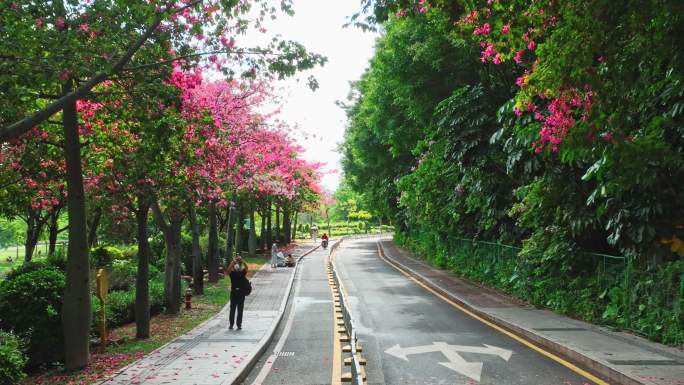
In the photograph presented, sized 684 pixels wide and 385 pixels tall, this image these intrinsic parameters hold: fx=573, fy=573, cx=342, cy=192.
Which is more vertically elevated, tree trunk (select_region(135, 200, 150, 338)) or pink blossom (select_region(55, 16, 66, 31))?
pink blossom (select_region(55, 16, 66, 31))

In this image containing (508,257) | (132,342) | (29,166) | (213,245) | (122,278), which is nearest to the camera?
(29,166)

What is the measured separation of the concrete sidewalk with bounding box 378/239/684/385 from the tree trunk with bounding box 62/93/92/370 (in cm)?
877

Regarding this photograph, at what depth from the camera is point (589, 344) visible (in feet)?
35.3

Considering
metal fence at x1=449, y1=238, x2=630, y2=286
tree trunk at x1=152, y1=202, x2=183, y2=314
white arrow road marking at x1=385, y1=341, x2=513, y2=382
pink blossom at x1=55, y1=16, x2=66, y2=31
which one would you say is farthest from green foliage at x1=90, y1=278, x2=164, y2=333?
metal fence at x1=449, y1=238, x2=630, y2=286

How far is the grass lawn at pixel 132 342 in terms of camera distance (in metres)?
9.92

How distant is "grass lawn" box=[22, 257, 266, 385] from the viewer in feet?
32.6

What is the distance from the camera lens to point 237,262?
14.3 metres

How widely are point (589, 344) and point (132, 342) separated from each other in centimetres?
993

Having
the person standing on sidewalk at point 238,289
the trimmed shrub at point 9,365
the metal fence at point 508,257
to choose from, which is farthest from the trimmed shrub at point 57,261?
the metal fence at point 508,257

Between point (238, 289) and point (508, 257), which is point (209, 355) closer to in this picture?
point (238, 289)

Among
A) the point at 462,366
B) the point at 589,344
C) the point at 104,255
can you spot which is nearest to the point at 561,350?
the point at 589,344

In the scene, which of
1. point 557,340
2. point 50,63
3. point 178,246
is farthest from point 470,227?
point 50,63

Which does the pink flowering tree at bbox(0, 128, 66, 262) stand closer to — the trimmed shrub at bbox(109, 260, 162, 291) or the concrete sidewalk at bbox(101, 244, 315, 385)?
the concrete sidewalk at bbox(101, 244, 315, 385)

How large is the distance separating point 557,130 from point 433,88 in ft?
45.7
